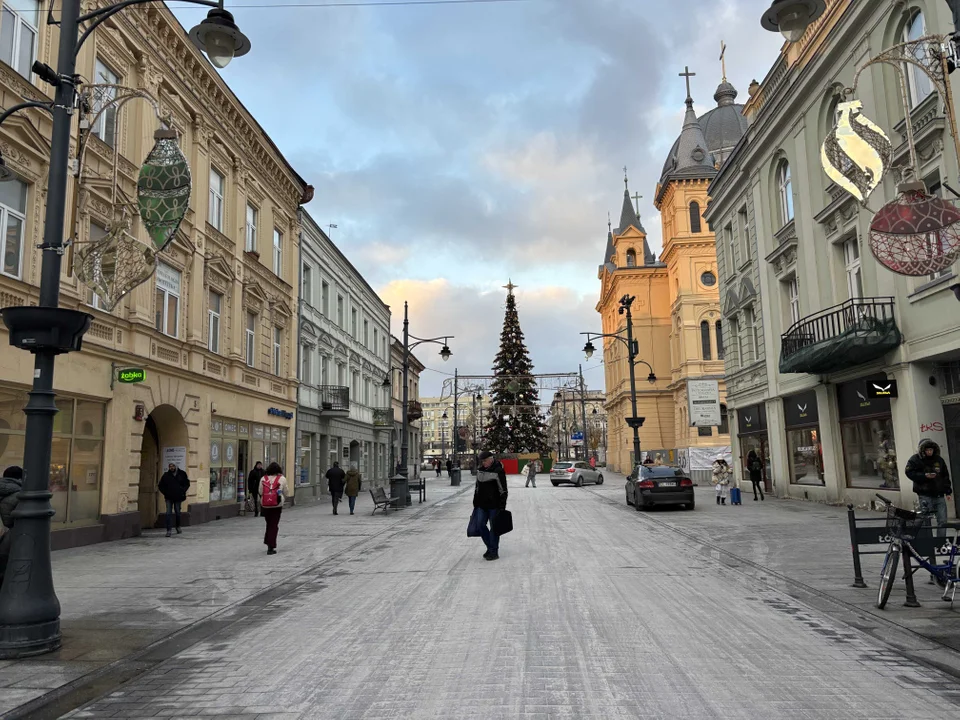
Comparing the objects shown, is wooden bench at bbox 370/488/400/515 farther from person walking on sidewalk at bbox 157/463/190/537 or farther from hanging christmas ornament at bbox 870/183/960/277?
hanging christmas ornament at bbox 870/183/960/277

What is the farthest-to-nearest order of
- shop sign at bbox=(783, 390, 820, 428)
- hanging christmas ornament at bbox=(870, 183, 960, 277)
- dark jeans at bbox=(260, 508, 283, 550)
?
shop sign at bbox=(783, 390, 820, 428) < dark jeans at bbox=(260, 508, 283, 550) < hanging christmas ornament at bbox=(870, 183, 960, 277)

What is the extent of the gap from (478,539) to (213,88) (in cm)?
1519

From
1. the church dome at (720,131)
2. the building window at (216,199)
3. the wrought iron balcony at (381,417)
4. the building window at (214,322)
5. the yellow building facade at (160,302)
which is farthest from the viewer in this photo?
the church dome at (720,131)

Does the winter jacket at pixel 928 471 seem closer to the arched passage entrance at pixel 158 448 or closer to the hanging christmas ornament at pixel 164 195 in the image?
the hanging christmas ornament at pixel 164 195

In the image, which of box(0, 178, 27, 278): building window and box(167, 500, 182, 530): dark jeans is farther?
box(167, 500, 182, 530): dark jeans

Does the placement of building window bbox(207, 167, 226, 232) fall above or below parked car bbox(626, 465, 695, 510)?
above

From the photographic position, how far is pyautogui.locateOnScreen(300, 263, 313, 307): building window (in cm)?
3020

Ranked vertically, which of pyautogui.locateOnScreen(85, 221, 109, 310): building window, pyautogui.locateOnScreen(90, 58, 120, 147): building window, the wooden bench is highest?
pyautogui.locateOnScreen(90, 58, 120, 147): building window

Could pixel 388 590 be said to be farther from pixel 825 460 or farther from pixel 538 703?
pixel 825 460

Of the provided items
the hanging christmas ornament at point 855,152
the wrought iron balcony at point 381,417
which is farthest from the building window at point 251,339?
the hanging christmas ornament at point 855,152

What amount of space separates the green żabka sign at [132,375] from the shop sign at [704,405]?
2223cm

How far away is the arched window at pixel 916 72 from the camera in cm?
1568

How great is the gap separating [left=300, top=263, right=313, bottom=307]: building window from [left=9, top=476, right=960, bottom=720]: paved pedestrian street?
780 inches

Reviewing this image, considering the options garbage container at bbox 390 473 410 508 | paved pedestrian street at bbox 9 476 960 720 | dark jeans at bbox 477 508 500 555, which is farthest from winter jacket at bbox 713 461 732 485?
dark jeans at bbox 477 508 500 555
